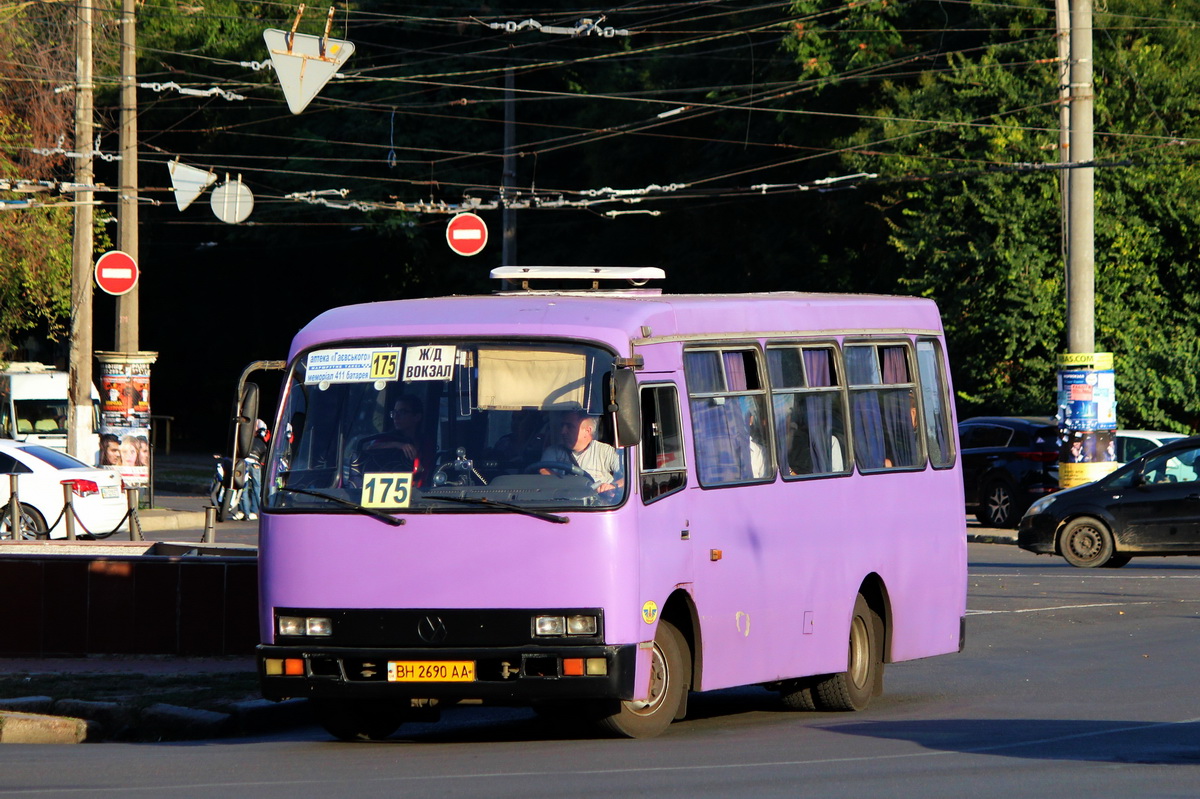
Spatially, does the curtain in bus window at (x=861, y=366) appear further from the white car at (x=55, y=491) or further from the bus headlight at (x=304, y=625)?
the white car at (x=55, y=491)

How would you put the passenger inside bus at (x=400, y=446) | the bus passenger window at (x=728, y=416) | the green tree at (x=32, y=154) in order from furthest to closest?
the green tree at (x=32, y=154) < the bus passenger window at (x=728, y=416) < the passenger inside bus at (x=400, y=446)

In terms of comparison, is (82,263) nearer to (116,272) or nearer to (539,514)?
(116,272)

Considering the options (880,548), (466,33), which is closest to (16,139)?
(466,33)

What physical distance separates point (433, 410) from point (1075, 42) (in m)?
20.1

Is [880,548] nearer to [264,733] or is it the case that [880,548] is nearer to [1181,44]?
[264,733]

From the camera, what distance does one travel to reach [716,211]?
44.5 meters

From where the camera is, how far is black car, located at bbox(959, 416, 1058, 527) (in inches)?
1179

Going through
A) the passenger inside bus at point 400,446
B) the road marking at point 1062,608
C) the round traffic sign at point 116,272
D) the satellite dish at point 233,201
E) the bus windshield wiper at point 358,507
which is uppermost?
the satellite dish at point 233,201

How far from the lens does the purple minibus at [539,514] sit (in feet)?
32.2

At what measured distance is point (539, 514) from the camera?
9.84 metres

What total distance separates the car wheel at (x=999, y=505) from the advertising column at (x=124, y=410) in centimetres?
1345

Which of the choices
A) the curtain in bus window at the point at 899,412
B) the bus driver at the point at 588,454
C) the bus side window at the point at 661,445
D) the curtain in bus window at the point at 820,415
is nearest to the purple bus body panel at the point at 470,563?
the bus driver at the point at 588,454

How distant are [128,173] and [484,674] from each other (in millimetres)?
22815

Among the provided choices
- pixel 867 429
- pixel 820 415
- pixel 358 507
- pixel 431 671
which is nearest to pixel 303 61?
pixel 867 429
